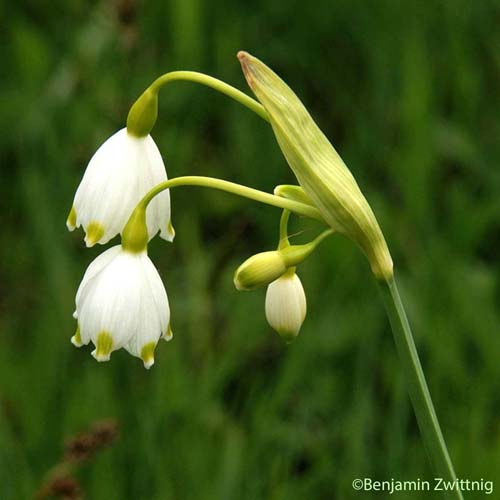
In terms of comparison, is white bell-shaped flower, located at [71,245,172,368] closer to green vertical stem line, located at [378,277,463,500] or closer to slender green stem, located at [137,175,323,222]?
slender green stem, located at [137,175,323,222]

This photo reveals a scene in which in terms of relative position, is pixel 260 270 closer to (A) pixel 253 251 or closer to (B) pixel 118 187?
(B) pixel 118 187

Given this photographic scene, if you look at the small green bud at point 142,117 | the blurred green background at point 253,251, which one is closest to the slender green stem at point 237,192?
the small green bud at point 142,117

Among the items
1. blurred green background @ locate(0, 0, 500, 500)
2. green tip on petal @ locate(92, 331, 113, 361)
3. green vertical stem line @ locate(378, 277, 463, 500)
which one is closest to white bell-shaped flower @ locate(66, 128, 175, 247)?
green tip on petal @ locate(92, 331, 113, 361)

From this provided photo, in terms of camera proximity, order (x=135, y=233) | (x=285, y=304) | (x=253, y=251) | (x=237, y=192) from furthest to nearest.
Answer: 1. (x=253, y=251)
2. (x=285, y=304)
3. (x=135, y=233)
4. (x=237, y=192)

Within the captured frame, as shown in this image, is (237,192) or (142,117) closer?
(237,192)

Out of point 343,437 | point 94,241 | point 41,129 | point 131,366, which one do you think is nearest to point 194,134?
point 41,129

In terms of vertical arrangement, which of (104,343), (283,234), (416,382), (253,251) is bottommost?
(416,382)

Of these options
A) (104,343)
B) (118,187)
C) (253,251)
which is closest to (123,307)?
(104,343)
